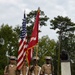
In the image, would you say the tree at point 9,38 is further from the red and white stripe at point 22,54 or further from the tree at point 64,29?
the red and white stripe at point 22,54

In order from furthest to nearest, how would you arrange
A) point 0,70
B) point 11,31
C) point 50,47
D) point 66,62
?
1. point 50,47
2. point 11,31
3. point 0,70
4. point 66,62

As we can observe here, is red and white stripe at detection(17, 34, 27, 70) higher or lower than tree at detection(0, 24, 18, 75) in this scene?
lower

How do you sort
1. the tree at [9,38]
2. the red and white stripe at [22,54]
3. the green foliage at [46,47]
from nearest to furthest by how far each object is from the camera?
1. the red and white stripe at [22,54]
2. the tree at [9,38]
3. the green foliage at [46,47]

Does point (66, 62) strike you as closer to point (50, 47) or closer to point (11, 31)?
point (11, 31)

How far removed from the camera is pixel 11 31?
4606cm

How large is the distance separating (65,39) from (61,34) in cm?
209

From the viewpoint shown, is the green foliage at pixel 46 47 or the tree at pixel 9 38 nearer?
the tree at pixel 9 38

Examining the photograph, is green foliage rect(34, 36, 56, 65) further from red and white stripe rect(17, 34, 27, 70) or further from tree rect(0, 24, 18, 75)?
red and white stripe rect(17, 34, 27, 70)

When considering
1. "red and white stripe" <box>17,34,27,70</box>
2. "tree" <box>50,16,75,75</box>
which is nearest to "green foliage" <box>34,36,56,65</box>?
"tree" <box>50,16,75,75</box>

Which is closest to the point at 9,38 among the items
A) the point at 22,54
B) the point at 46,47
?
the point at 46,47

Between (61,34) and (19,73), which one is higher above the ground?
(61,34)

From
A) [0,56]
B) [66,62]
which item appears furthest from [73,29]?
[66,62]

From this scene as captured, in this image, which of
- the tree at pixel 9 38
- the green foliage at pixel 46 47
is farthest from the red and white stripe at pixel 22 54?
the green foliage at pixel 46 47

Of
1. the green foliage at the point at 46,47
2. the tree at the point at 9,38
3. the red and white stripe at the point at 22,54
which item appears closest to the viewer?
the red and white stripe at the point at 22,54
